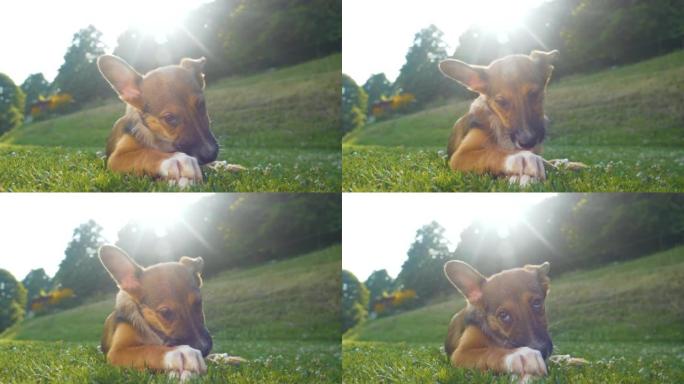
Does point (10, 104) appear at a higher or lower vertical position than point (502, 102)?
higher

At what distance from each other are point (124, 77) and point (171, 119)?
0.48m

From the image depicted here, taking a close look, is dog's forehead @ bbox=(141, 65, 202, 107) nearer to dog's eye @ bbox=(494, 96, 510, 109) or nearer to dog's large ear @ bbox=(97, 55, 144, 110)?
dog's large ear @ bbox=(97, 55, 144, 110)

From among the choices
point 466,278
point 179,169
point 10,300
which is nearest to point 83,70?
point 179,169

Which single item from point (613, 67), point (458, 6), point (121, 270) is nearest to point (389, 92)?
point (458, 6)

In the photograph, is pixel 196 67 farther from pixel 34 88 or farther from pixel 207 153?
pixel 34 88

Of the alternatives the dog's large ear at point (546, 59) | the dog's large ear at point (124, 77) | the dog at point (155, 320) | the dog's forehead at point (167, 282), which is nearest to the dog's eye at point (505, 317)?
the dog's large ear at point (546, 59)

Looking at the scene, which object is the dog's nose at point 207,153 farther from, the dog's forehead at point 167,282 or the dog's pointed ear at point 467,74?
the dog's pointed ear at point 467,74

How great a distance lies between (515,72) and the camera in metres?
6.44

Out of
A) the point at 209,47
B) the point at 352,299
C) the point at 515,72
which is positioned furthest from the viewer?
the point at 352,299

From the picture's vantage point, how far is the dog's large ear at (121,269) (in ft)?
20.5

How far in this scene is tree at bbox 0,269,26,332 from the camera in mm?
6246

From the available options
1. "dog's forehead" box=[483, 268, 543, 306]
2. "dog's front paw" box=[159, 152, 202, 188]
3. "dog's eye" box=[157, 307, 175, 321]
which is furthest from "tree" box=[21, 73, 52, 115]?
"dog's forehead" box=[483, 268, 543, 306]

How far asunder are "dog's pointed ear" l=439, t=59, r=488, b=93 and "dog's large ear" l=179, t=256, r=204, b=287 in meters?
2.47

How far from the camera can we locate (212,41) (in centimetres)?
659
